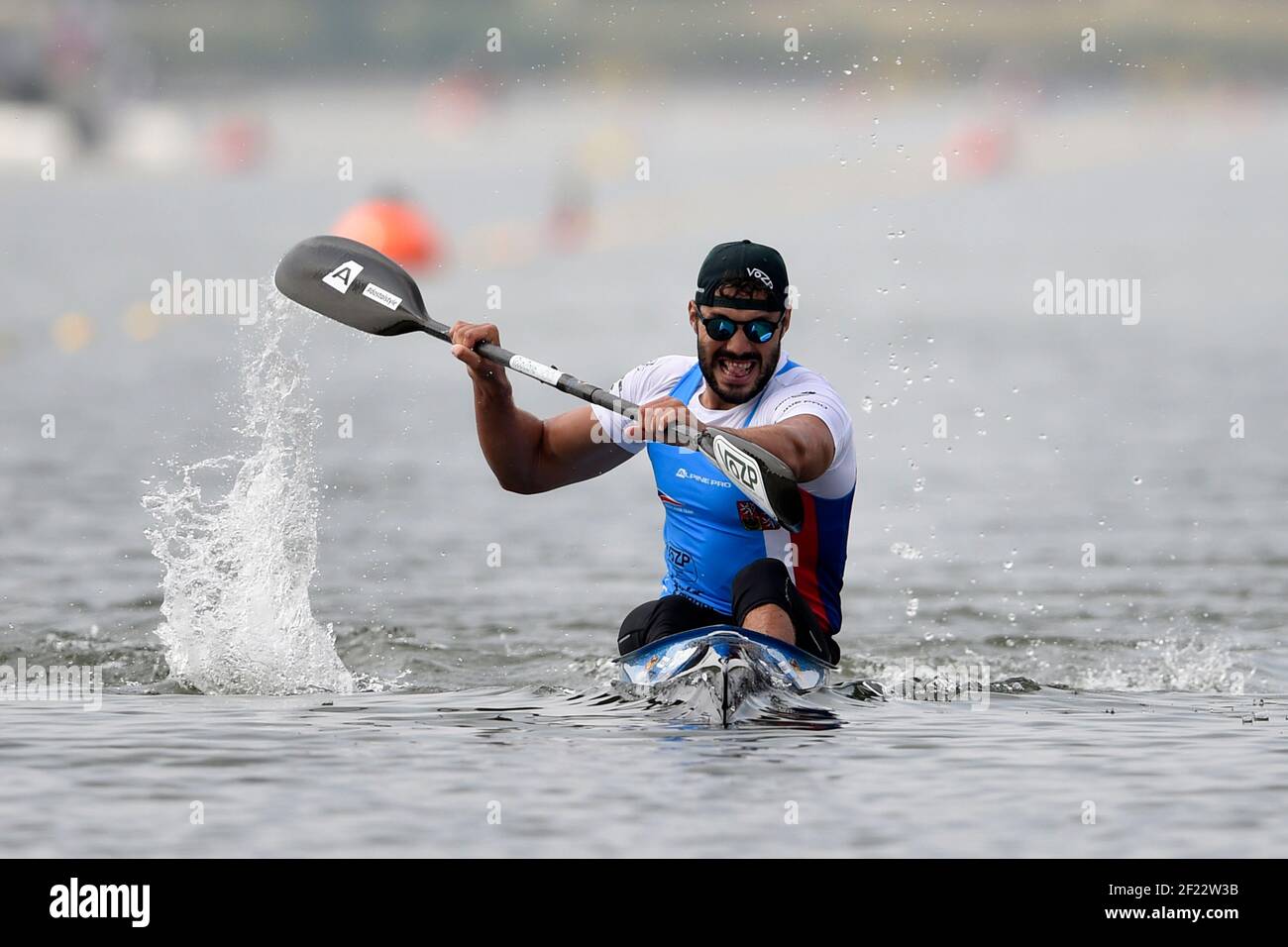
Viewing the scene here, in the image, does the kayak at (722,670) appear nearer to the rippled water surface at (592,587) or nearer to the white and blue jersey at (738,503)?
the rippled water surface at (592,587)

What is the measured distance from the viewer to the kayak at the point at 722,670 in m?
8.32

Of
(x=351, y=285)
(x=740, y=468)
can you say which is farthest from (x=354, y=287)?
(x=740, y=468)

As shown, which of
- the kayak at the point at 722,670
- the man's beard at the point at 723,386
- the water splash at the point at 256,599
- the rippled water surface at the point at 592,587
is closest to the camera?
the rippled water surface at the point at 592,587

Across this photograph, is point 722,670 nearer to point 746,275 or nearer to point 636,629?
point 636,629

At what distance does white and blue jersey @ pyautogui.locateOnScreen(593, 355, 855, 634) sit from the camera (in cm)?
859

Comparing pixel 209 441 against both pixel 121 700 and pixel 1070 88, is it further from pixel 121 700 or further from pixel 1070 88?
pixel 1070 88

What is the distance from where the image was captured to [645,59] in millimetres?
82375

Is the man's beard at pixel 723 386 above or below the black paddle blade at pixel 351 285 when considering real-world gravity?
below

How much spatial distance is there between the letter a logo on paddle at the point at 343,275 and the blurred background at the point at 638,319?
163cm

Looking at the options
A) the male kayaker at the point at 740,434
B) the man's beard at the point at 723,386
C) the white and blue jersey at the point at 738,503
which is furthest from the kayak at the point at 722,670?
the man's beard at the point at 723,386
